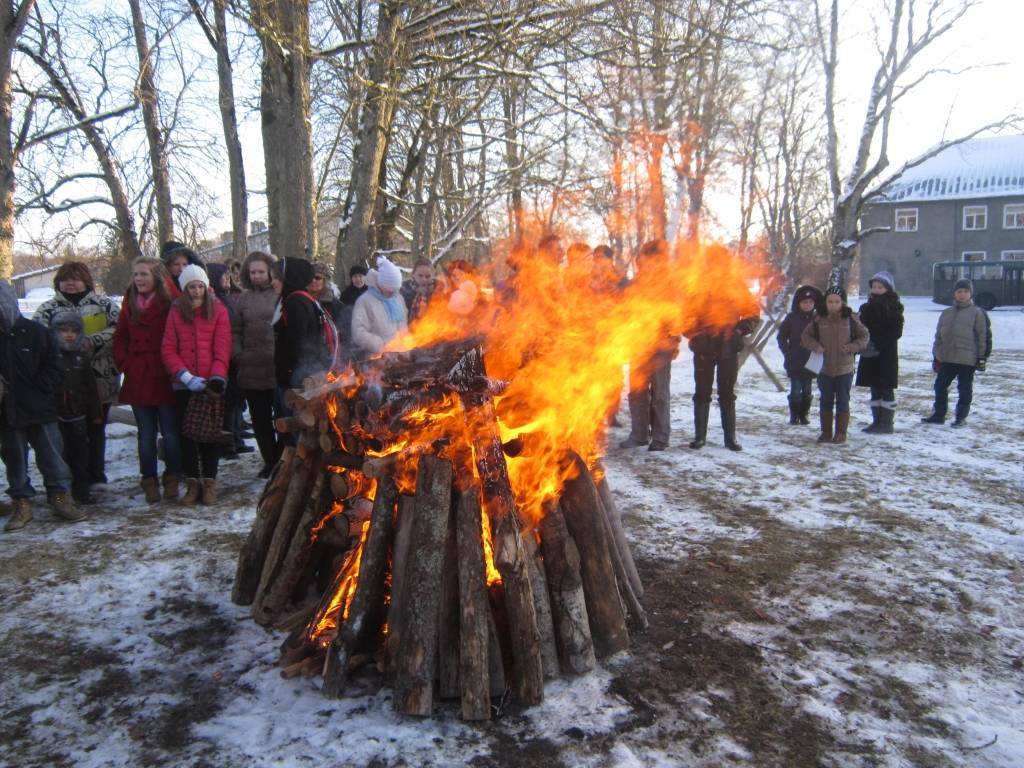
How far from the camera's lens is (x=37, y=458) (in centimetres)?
547

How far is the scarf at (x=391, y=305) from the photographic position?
22.7 ft

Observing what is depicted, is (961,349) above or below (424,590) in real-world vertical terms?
above

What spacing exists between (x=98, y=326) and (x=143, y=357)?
3.07 ft

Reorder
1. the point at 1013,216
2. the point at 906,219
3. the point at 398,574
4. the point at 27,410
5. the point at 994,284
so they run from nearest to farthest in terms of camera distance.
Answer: the point at 398,574
the point at 27,410
the point at 994,284
the point at 1013,216
the point at 906,219

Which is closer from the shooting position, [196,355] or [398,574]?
[398,574]

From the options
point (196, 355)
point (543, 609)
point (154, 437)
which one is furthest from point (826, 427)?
point (154, 437)

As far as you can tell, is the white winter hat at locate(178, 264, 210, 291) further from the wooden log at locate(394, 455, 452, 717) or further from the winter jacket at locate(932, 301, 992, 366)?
the winter jacket at locate(932, 301, 992, 366)

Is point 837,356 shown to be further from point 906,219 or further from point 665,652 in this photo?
point 906,219

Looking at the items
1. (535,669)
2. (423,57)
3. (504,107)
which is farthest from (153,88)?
(535,669)

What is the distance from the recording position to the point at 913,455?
766 cm

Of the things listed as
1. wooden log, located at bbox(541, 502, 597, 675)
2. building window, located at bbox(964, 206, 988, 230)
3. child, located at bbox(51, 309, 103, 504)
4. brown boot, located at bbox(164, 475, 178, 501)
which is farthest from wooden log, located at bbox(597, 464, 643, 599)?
building window, located at bbox(964, 206, 988, 230)

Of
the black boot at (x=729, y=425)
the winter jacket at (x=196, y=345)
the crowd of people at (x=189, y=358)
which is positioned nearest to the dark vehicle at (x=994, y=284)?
the black boot at (x=729, y=425)

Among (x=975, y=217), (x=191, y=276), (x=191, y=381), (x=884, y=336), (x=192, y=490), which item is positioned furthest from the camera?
(x=975, y=217)

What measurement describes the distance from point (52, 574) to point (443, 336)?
2.91 metres
